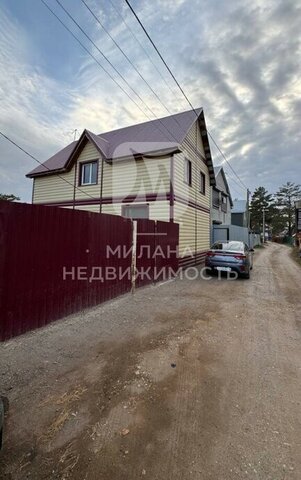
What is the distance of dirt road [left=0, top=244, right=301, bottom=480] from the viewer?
1.80 m

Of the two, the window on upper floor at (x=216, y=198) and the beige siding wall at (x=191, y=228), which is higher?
the window on upper floor at (x=216, y=198)

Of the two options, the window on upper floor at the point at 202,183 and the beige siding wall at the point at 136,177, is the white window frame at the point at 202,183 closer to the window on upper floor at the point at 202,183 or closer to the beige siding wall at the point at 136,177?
the window on upper floor at the point at 202,183

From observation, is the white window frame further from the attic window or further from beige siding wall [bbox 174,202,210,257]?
the attic window

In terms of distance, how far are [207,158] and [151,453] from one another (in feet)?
47.7

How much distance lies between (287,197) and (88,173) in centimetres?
5516

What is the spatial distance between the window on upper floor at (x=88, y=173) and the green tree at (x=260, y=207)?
160 feet

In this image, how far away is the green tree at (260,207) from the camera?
175 feet

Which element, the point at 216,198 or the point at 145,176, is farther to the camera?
the point at 216,198

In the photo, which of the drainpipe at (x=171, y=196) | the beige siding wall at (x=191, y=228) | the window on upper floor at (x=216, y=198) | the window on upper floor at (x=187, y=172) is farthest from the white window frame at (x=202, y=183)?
the window on upper floor at (x=216, y=198)

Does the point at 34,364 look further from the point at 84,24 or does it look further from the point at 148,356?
the point at 84,24

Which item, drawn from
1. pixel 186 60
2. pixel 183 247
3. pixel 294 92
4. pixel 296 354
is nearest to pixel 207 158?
pixel 294 92

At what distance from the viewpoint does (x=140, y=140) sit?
11.5m

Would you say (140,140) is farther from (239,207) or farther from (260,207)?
(260,207)

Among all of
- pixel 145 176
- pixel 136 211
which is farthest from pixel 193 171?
pixel 136 211
